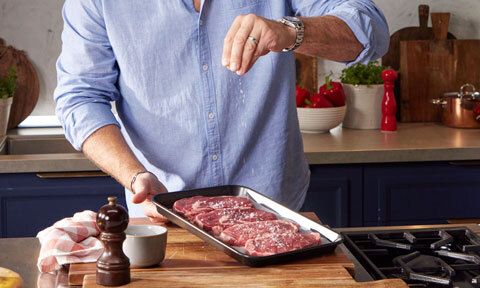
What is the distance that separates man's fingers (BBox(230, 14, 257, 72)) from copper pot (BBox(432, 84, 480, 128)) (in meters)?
1.86

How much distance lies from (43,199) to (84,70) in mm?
857

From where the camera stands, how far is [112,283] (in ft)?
3.66

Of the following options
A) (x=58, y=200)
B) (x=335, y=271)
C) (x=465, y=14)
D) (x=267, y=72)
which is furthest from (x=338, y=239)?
(x=465, y=14)

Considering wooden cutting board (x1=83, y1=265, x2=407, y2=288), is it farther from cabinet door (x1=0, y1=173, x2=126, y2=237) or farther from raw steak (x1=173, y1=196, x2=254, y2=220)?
cabinet door (x1=0, y1=173, x2=126, y2=237)

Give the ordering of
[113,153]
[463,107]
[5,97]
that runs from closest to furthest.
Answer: [113,153], [5,97], [463,107]

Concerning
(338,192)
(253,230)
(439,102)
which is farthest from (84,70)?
(439,102)

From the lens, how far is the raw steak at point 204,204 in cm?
139

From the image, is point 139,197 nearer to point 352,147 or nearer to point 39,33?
point 352,147

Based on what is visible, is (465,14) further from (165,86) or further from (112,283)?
(112,283)

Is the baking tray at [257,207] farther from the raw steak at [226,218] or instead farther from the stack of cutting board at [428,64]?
the stack of cutting board at [428,64]

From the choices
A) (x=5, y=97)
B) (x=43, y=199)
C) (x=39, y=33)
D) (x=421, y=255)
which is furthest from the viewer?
(x=39, y=33)

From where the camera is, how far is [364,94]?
Answer: 9.43ft

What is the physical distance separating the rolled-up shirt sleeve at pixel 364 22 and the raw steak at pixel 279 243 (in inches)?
17.3

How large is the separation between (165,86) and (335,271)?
2.25 ft
